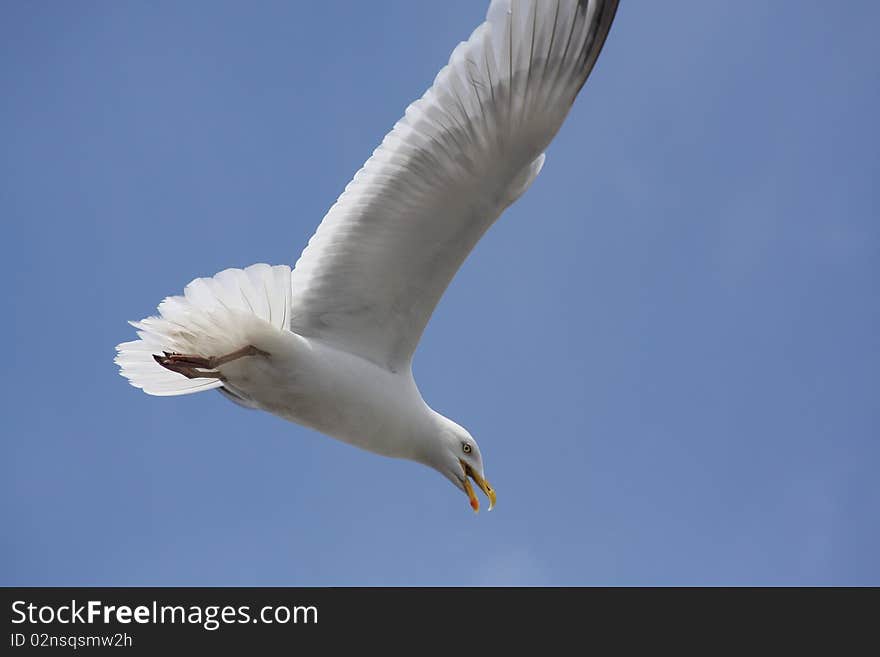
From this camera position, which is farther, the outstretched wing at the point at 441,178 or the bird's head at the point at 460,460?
the bird's head at the point at 460,460

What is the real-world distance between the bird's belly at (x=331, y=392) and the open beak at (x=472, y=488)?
0.40 meters

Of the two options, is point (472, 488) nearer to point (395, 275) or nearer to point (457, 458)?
point (457, 458)

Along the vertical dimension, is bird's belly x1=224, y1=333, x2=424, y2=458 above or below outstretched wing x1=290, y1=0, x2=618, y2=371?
below

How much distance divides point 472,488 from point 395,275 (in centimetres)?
134

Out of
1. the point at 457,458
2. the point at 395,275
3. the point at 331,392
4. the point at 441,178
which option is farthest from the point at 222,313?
the point at 457,458

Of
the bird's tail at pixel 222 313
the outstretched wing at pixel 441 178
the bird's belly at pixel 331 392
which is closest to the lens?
the outstretched wing at pixel 441 178

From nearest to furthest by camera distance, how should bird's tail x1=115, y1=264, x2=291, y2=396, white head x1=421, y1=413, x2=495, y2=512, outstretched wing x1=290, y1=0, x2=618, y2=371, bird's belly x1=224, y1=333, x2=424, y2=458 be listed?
outstretched wing x1=290, y1=0, x2=618, y2=371, bird's tail x1=115, y1=264, x2=291, y2=396, bird's belly x1=224, y1=333, x2=424, y2=458, white head x1=421, y1=413, x2=495, y2=512

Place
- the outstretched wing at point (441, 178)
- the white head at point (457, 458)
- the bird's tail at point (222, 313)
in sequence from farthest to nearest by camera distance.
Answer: the white head at point (457, 458)
the bird's tail at point (222, 313)
the outstretched wing at point (441, 178)

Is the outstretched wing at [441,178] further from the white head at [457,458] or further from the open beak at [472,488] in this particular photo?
the open beak at [472,488]

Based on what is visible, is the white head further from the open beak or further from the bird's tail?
the bird's tail

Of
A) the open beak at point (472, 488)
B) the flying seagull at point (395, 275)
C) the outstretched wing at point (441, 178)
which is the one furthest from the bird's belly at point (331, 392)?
the open beak at point (472, 488)

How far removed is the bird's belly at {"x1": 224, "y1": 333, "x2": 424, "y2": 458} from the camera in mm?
6184

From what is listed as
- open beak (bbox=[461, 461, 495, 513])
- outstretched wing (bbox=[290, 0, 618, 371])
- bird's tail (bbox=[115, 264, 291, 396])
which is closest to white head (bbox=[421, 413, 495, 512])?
open beak (bbox=[461, 461, 495, 513])

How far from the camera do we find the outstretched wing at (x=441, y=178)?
5727 millimetres
